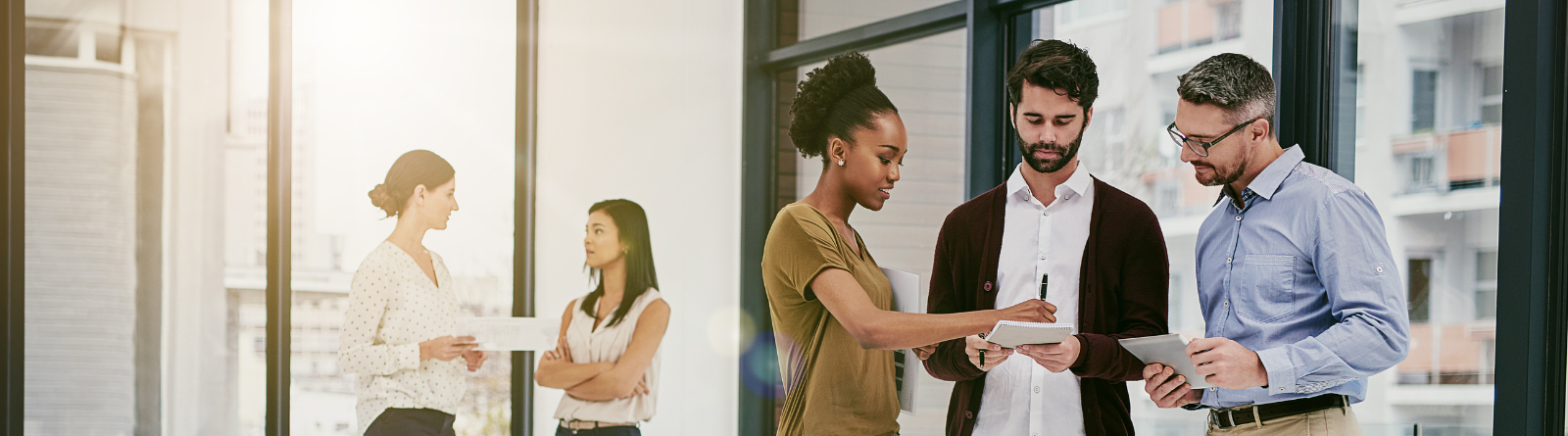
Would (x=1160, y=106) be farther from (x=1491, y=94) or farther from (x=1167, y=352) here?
(x=1167, y=352)

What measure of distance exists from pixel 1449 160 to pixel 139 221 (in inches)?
182

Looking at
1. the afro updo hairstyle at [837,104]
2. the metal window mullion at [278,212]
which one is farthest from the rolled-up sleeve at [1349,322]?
the metal window mullion at [278,212]

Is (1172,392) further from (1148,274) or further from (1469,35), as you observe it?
(1469,35)

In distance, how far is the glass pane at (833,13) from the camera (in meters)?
4.41

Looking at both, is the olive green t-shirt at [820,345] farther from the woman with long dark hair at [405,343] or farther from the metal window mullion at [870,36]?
the woman with long dark hair at [405,343]

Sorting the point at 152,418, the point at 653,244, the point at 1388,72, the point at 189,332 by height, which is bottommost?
the point at 152,418

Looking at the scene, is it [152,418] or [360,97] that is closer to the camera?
[152,418]

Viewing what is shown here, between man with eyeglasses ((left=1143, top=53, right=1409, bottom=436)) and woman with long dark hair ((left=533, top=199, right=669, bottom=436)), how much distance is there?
2112 millimetres

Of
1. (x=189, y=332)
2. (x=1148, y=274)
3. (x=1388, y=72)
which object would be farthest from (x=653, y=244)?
(x=1388, y=72)

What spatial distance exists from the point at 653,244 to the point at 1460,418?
3561mm

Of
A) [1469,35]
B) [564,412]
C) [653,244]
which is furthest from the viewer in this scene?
[653,244]

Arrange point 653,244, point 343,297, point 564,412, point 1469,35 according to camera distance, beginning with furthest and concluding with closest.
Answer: point 653,244
point 343,297
point 564,412
point 1469,35

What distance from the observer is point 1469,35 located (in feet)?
8.38

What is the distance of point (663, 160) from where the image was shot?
207 inches
